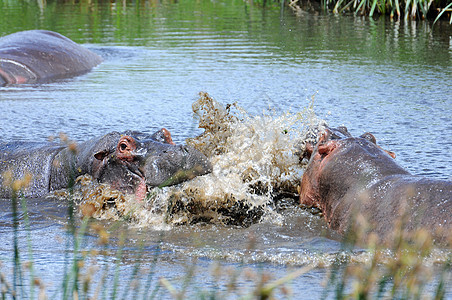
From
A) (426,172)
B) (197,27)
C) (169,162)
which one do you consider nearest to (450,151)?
(426,172)

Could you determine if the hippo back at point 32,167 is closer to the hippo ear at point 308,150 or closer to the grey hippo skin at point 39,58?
the hippo ear at point 308,150

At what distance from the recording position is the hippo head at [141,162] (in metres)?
4.39

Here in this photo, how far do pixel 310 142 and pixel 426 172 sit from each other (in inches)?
41.7

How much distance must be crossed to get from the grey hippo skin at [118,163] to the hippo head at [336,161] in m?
0.74

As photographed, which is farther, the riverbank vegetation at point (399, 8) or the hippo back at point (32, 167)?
the riverbank vegetation at point (399, 8)

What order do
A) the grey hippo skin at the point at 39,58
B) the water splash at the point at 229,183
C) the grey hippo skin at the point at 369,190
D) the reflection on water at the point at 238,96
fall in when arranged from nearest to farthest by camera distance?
1. the grey hippo skin at the point at 369,190
2. the reflection on water at the point at 238,96
3. the water splash at the point at 229,183
4. the grey hippo skin at the point at 39,58

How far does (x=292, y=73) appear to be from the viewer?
986 cm

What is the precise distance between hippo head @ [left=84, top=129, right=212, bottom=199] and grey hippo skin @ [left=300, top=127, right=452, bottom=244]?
29.7 inches

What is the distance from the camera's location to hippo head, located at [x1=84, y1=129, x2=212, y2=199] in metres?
4.39

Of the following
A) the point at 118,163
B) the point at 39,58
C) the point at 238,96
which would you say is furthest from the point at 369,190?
the point at 39,58

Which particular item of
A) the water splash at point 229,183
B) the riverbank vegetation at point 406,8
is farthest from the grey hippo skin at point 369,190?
the riverbank vegetation at point 406,8

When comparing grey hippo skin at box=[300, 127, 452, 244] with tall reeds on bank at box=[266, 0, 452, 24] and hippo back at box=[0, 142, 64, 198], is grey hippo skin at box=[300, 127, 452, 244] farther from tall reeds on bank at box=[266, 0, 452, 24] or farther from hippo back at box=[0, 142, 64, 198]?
tall reeds on bank at box=[266, 0, 452, 24]

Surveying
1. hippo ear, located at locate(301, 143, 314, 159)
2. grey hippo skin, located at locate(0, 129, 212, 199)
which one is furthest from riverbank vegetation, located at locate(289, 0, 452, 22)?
grey hippo skin, located at locate(0, 129, 212, 199)

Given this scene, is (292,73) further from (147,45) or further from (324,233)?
(324,233)
